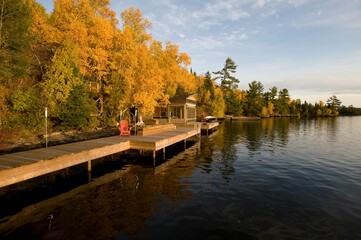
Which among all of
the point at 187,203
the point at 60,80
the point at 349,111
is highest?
the point at 60,80

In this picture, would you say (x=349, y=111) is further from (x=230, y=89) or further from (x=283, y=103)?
(x=230, y=89)

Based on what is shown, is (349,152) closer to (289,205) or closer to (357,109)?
(289,205)

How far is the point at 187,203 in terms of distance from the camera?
29.3 feet

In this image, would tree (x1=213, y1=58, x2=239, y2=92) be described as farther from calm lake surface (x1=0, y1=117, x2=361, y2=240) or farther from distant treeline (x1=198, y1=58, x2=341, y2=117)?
calm lake surface (x1=0, y1=117, x2=361, y2=240)

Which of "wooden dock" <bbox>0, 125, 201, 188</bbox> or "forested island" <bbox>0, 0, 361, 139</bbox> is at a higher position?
"forested island" <bbox>0, 0, 361, 139</bbox>

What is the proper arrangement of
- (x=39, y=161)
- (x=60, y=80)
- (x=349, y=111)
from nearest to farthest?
(x=39, y=161), (x=60, y=80), (x=349, y=111)

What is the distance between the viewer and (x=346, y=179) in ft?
40.3

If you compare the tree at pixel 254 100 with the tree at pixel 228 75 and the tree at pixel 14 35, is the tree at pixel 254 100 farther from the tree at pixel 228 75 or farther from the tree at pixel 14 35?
the tree at pixel 14 35

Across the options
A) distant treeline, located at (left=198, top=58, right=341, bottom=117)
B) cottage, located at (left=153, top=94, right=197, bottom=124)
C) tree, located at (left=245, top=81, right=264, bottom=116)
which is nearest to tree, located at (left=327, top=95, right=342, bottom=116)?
distant treeline, located at (left=198, top=58, right=341, bottom=117)

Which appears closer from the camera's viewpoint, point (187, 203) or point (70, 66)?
point (187, 203)

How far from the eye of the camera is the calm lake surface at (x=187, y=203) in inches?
269

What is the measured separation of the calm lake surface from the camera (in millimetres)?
6844

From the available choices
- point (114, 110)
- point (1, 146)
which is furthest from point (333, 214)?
point (114, 110)

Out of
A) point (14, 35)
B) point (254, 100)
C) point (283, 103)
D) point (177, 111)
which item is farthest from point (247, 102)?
point (14, 35)
